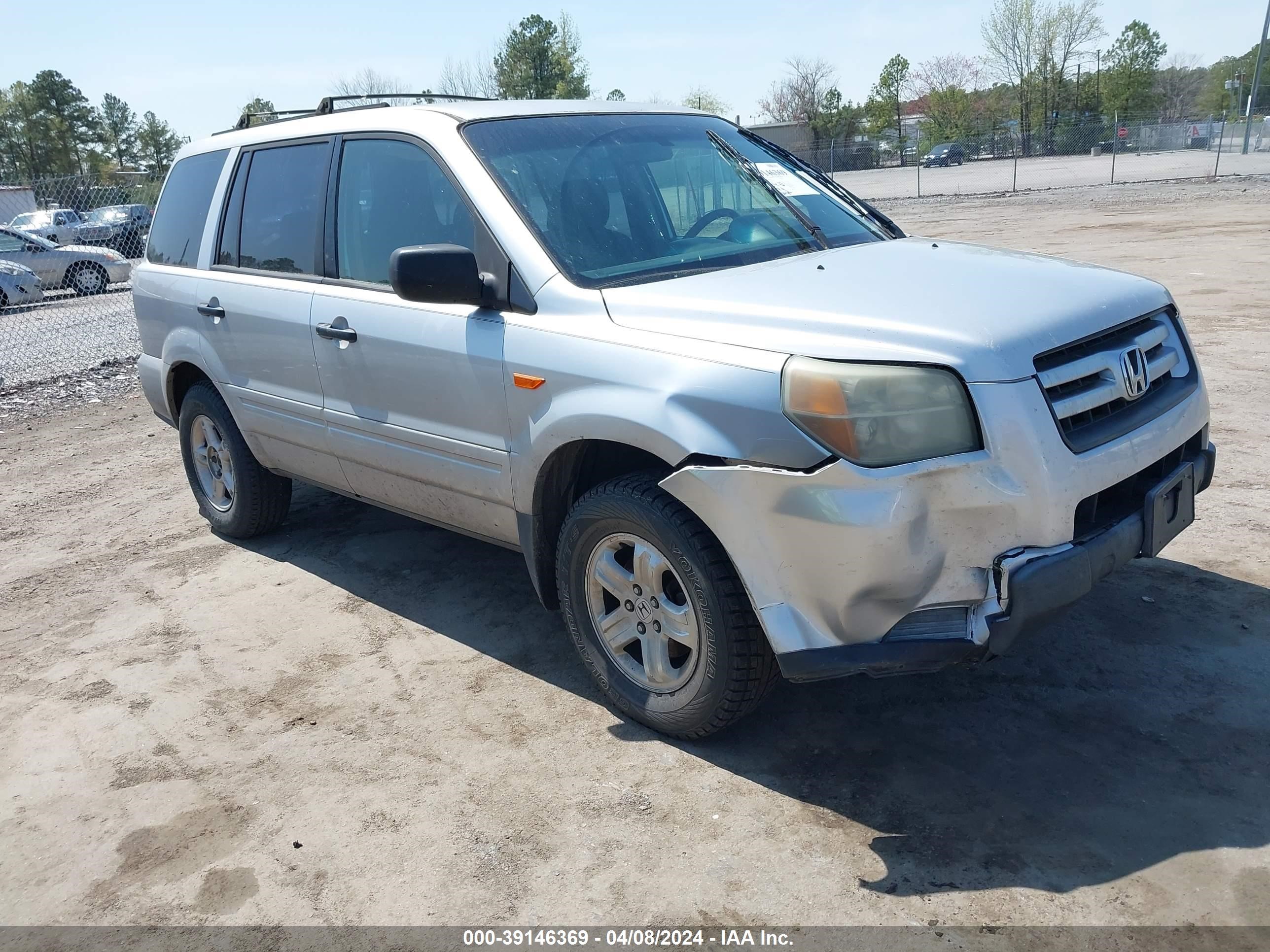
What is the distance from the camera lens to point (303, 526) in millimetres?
5797

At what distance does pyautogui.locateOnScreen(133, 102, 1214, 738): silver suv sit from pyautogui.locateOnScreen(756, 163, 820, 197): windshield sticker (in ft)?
0.04

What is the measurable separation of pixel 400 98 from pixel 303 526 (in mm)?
2320

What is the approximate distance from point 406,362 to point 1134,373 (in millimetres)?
2417

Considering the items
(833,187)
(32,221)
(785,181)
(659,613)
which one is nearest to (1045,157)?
(32,221)

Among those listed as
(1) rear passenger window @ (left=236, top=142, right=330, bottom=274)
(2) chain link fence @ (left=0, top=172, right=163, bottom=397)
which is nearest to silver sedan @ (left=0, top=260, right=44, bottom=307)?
(2) chain link fence @ (left=0, top=172, right=163, bottom=397)

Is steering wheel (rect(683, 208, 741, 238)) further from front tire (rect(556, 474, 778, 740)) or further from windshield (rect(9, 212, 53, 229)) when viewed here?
windshield (rect(9, 212, 53, 229))

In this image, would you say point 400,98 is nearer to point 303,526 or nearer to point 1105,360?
point 303,526

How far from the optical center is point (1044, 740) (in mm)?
3211

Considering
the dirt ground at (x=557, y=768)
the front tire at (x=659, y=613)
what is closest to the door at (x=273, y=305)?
the dirt ground at (x=557, y=768)

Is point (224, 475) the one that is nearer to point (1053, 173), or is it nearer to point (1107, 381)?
point (1107, 381)

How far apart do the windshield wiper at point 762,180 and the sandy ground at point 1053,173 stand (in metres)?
29.6

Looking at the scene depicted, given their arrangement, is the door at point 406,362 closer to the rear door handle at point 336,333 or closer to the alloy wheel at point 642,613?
the rear door handle at point 336,333

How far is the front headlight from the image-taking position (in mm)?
2672

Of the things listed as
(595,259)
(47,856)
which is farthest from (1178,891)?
(47,856)
